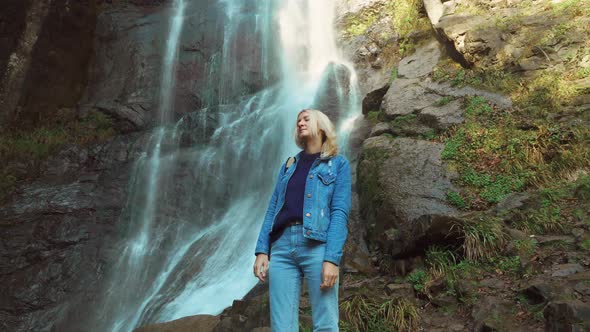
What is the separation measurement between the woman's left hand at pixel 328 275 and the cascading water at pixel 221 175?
5.63 metres

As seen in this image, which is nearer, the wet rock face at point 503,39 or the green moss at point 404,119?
the wet rock face at point 503,39

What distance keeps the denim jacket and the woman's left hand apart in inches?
1.4

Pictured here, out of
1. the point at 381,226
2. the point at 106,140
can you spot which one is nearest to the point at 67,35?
the point at 106,140

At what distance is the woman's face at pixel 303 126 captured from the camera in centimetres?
287

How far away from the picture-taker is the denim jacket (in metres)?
2.54

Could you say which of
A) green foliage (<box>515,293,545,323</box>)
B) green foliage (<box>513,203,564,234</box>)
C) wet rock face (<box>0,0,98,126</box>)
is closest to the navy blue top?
green foliage (<box>515,293,545,323</box>)

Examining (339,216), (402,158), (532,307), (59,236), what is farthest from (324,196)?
(59,236)

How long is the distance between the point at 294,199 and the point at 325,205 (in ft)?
0.69

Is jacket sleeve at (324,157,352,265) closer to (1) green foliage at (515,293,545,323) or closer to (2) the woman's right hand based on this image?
(2) the woman's right hand

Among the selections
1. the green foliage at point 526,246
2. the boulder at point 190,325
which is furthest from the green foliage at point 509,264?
the boulder at point 190,325

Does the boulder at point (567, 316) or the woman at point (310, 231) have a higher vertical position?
the woman at point (310, 231)

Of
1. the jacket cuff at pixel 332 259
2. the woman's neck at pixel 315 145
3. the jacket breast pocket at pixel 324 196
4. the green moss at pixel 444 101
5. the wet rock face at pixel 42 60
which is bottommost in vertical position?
the jacket cuff at pixel 332 259

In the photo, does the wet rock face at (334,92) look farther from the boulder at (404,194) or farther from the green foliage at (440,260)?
the green foliage at (440,260)

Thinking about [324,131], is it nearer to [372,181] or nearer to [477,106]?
[372,181]
